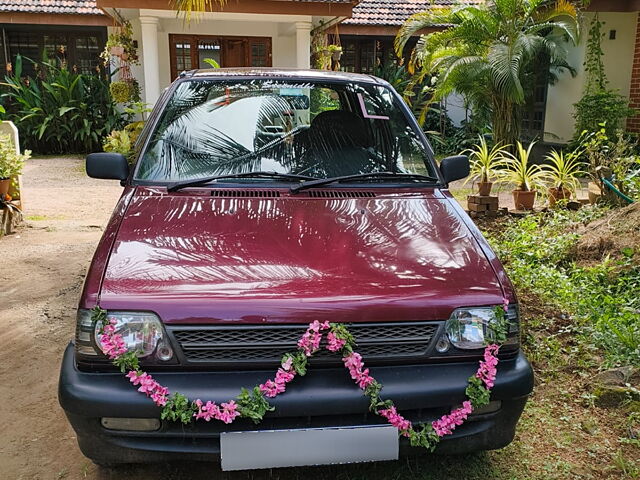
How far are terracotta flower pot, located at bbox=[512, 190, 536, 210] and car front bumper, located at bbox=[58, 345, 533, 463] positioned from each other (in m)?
5.15

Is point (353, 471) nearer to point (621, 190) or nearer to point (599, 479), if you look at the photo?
point (599, 479)

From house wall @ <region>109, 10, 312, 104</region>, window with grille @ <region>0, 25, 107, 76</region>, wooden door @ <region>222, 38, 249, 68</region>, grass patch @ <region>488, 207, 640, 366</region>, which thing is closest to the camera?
grass patch @ <region>488, 207, 640, 366</region>

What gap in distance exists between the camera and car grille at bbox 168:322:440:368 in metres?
2.09

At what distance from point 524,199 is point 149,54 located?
8.57m

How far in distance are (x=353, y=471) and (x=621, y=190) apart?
486 cm

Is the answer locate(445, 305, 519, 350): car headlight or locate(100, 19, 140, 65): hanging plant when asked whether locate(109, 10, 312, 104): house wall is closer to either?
locate(100, 19, 140, 65): hanging plant

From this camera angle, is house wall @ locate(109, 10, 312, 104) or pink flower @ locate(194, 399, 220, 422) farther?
house wall @ locate(109, 10, 312, 104)

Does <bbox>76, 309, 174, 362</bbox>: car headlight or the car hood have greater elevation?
the car hood

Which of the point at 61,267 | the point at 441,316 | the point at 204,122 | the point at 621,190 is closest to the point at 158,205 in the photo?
the point at 204,122

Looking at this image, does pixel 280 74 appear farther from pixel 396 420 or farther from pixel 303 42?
pixel 303 42

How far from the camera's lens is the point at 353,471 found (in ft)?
8.43

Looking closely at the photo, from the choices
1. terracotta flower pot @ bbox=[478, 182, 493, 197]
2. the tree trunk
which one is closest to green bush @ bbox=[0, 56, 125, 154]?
the tree trunk

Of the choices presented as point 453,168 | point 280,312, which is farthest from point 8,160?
point 280,312

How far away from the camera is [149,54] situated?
12.4 m
